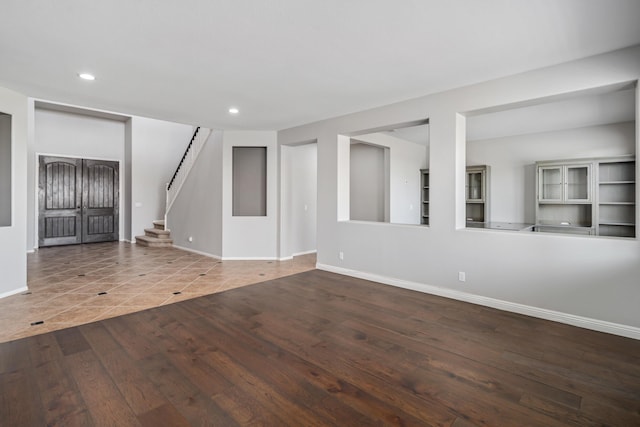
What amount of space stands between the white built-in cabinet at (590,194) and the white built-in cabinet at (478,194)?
3.27 ft

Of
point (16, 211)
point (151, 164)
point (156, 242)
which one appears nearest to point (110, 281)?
point (16, 211)

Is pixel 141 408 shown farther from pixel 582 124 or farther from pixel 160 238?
pixel 582 124

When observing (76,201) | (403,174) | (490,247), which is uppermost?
(403,174)

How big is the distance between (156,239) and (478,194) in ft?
25.5

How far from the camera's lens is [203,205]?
7141 millimetres

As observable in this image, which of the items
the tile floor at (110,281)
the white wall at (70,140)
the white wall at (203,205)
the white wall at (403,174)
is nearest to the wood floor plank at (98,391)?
the tile floor at (110,281)

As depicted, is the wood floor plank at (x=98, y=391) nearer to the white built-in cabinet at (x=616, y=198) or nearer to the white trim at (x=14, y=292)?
the white trim at (x=14, y=292)

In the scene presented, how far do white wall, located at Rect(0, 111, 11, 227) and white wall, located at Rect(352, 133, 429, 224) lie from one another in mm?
5286

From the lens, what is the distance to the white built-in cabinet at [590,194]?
18.4 ft

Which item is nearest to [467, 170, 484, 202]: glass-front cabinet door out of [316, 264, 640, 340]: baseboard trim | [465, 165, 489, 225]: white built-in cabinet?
[465, 165, 489, 225]: white built-in cabinet

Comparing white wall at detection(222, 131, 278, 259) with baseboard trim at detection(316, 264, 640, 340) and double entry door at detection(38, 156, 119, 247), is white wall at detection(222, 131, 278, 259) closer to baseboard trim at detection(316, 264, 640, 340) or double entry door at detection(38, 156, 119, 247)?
baseboard trim at detection(316, 264, 640, 340)

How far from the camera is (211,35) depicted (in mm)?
2684

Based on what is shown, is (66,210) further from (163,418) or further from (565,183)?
(565,183)

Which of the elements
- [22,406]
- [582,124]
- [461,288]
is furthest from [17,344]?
[582,124]
